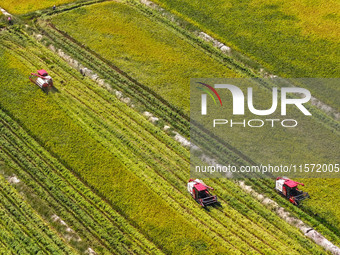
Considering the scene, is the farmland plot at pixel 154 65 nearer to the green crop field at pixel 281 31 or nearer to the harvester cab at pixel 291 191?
the harvester cab at pixel 291 191

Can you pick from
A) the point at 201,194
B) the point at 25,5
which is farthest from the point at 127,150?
the point at 25,5

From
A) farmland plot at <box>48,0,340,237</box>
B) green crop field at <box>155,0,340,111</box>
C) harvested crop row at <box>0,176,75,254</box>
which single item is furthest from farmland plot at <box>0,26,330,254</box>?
green crop field at <box>155,0,340,111</box>

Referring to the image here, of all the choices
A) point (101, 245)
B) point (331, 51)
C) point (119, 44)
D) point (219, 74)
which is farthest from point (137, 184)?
point (331, 51)

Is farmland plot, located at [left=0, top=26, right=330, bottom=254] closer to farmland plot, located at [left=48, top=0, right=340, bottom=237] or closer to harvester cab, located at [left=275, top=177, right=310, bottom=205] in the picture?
harvester cab, located at [left=275, top=177, right=310, bottom=205]

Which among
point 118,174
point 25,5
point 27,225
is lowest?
point 27,225

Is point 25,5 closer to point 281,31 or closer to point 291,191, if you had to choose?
point 281,31

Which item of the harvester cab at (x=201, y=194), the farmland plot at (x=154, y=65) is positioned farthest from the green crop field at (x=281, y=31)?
the harvester cab at (x=201, y=194)
